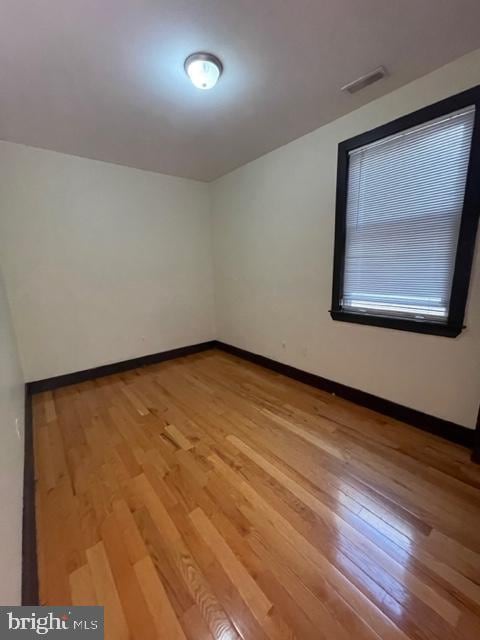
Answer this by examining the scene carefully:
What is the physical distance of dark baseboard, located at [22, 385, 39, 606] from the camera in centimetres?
101

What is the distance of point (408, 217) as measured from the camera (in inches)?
77.3

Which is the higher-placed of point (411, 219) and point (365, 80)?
point (365, 80)

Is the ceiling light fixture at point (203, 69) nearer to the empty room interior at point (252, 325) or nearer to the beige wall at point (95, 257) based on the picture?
the empty room interior at point (252, 325)

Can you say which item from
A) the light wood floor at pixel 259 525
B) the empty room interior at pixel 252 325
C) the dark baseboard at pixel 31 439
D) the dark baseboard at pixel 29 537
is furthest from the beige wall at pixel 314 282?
the dark baseboard at pixel 29 537

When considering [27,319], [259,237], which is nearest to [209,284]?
[259,237]

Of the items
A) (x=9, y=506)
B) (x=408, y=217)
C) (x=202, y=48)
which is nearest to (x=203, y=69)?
(x=202, y=48)

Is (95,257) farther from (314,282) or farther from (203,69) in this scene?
(314,282)

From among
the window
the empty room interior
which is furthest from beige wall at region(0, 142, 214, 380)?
the window

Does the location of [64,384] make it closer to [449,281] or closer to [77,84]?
[77,84]

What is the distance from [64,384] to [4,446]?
6.68 feet

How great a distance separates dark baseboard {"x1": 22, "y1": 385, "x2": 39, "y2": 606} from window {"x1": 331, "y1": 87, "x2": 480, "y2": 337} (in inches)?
Result: 101

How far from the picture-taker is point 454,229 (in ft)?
5.79

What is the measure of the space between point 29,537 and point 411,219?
10.00 ft

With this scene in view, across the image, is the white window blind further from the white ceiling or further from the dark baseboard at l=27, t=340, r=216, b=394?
the dark baseboard at l=27, t=340, r=216, b=394
